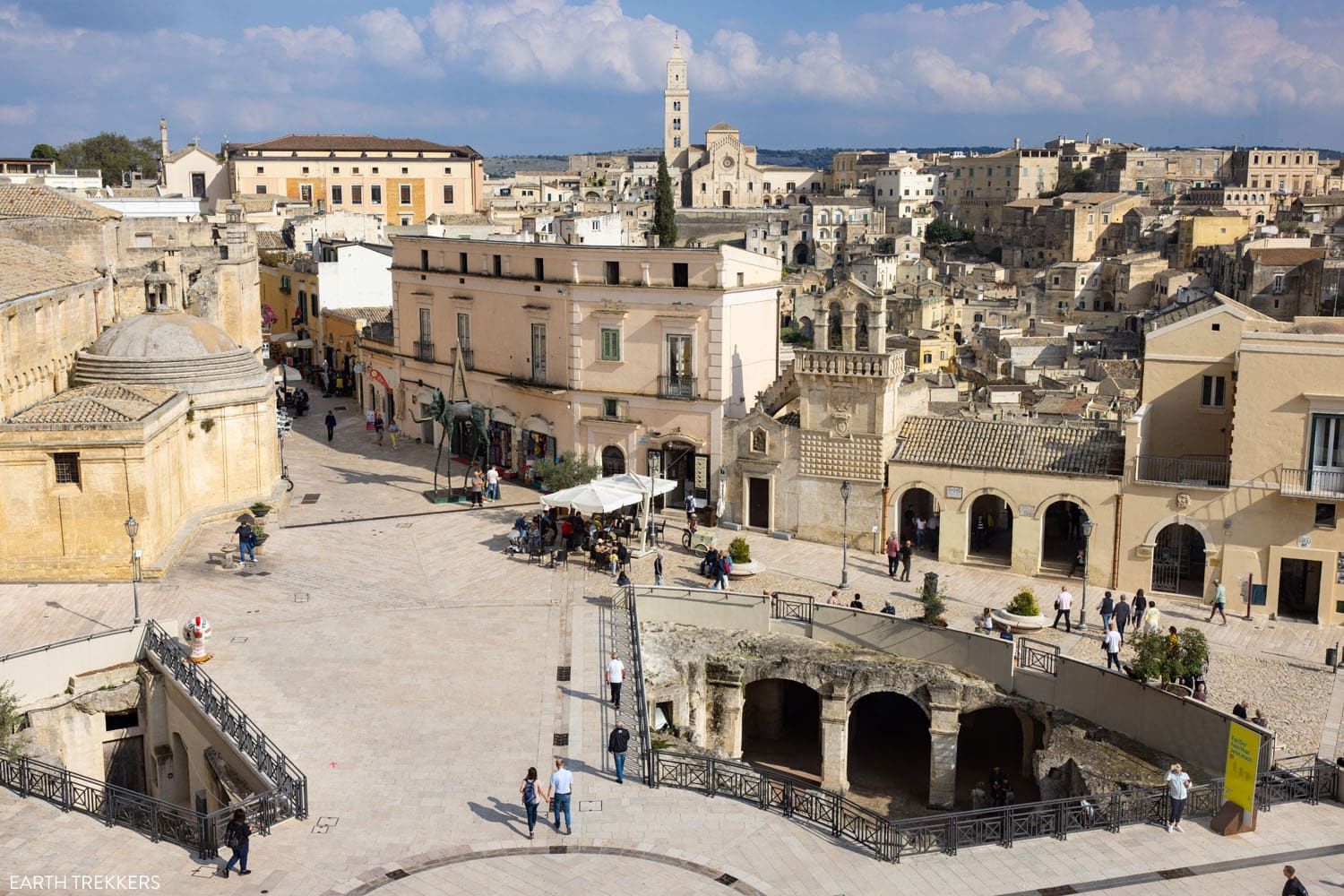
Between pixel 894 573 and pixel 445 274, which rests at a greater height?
pixel 445 274

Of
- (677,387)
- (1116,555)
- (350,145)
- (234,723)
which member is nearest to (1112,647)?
(1116,555)

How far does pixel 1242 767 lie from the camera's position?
62.1 feet

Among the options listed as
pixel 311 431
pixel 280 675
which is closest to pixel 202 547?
pixel 280 675

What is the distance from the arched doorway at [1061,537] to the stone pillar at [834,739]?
7640mm

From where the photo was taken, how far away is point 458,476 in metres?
40.7

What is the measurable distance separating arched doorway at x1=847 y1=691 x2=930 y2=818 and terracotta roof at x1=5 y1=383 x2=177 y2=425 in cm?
1763

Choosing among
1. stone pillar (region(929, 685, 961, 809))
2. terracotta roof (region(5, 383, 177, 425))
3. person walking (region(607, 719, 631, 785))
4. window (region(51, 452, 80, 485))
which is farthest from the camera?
Answer: terracotta roof (region(5, 383, 177, 425))

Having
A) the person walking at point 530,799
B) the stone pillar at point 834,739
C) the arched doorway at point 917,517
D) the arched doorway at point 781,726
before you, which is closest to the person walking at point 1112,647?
the stone pillar at point 834,739

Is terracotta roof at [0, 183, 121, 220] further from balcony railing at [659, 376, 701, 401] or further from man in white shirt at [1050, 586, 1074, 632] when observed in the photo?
man in white shirt at [1050, 586, 1074, 632]

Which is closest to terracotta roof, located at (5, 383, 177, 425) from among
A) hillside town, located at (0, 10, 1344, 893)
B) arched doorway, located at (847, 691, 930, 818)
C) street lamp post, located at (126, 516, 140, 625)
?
hillside town, located at (0, 10, 1344, 893)

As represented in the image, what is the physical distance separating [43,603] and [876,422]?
64.5 feet

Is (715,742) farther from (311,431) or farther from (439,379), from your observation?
(311,431)

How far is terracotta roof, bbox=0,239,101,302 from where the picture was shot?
31688 millimetres

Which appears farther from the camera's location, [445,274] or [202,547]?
[445,274]
